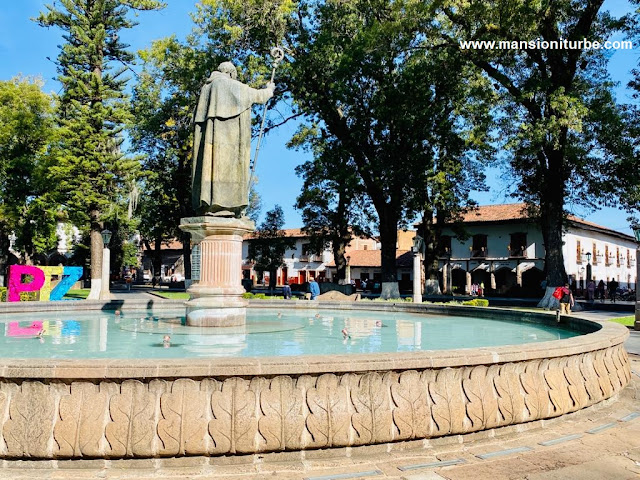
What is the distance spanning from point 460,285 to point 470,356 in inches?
2018

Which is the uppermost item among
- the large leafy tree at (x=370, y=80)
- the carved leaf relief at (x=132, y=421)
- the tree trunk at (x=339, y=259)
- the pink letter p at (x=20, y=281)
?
the large leafy tree at (x=370, y=80)

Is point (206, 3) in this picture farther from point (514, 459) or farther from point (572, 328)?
point (514, 459)

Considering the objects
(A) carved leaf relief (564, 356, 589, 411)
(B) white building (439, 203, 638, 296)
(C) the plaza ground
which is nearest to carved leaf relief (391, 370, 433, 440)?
(C) the plaza ground

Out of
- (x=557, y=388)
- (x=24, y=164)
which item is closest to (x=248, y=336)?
(x=557, y=388)

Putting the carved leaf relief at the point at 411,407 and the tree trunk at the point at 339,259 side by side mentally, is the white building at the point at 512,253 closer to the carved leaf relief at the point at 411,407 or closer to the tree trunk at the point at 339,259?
the tree trunk at the point at 339,259

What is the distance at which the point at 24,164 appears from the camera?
36.0 m

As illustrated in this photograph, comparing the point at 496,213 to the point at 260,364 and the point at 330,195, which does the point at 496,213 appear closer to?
the point at 330,195

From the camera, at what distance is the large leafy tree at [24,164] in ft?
116

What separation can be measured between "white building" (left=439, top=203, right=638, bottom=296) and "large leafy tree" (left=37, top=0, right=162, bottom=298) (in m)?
27.5

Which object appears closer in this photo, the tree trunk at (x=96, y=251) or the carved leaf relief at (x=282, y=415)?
the carved leaf relief at (x=282, y=415)

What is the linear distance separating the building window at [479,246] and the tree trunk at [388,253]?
81.2 feet

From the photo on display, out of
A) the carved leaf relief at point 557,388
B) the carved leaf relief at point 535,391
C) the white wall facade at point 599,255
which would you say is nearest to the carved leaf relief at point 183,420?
the carved leaf relief at point 535,391

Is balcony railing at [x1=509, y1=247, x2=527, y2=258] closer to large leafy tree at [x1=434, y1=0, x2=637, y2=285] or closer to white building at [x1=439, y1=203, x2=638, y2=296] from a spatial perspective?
white building at [x1=439, y1=203, x2=638, y2=296]

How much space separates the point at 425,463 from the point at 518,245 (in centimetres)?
4881
